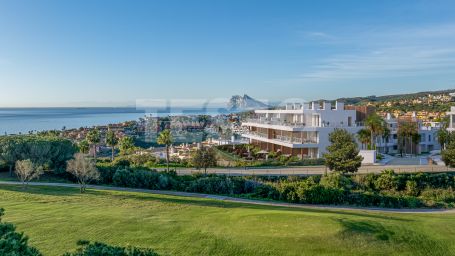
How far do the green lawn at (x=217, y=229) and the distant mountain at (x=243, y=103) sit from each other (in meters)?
52.4

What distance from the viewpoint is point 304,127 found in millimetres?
44750

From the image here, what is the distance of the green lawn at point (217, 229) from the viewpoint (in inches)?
561

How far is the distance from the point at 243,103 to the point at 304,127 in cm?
3630

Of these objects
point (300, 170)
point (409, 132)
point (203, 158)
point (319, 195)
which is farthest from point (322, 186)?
point (409, 132)

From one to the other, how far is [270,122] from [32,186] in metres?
32.6

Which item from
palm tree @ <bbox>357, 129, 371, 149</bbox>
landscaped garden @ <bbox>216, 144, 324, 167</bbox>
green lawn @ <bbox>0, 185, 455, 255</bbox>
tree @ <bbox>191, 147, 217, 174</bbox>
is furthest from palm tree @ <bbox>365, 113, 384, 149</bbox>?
green lawn @ <bbox>0, 185, 455, 255</bbox>

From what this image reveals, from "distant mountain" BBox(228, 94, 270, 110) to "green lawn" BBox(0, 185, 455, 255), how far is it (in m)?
52.4

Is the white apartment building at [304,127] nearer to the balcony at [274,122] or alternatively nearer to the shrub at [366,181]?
the balcony at [274,122]

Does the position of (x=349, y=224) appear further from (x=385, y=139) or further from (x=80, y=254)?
(x=385, y=139)

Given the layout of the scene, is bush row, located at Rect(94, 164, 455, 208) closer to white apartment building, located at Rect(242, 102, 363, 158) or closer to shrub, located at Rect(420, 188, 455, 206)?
shrub, located at Rect(420, 188, 455, 206)

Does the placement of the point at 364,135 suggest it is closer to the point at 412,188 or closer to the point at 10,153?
the point at 412,188

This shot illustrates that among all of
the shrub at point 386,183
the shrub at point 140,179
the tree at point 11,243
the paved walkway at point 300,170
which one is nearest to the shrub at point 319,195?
the shrub at point 386,183

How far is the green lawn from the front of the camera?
1424 centimetres

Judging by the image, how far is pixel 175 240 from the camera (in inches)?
576
